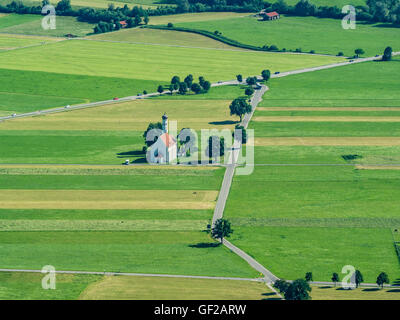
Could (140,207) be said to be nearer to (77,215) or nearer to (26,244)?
(77,215)

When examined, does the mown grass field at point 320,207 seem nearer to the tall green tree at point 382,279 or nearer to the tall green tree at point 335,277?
the tall green tree at point 335,277

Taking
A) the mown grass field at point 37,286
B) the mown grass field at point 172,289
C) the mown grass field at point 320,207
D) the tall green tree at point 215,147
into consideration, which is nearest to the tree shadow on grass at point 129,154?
the tall green tree at point 215,147

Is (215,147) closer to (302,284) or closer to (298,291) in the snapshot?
(302,284)

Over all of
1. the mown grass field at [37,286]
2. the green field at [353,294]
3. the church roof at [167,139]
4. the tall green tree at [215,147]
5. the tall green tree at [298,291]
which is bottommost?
the mown grass field at [37,286]

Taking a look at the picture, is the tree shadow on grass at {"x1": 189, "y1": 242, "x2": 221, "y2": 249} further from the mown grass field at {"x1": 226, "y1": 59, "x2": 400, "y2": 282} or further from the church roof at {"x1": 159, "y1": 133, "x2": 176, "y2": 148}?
the church roof at {"x1": 159, "y1": 133, "x2": 176, "y2": 148}

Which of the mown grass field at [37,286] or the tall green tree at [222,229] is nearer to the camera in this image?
the mown grass field at [37,286]
